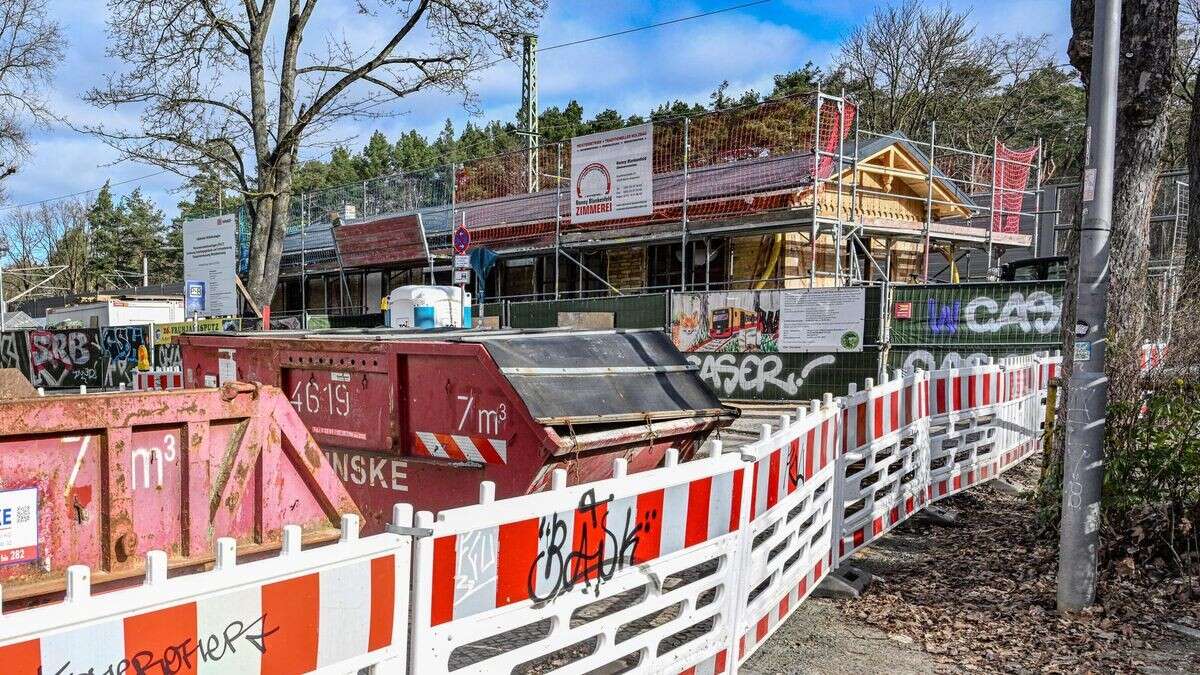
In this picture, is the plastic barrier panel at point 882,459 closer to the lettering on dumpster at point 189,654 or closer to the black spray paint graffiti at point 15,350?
the lettering on dumpster at point 189,654

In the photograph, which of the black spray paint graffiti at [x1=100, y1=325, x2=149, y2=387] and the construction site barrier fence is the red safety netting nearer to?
the construction site barrier fence

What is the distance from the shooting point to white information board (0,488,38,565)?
364 centimetres

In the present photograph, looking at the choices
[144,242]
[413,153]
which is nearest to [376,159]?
[413,153]

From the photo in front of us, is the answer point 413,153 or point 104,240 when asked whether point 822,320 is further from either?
point 104,240

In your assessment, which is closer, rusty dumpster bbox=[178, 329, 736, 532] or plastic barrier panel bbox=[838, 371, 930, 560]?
rusty dumpster bbox=[178, 329, 736, 532]

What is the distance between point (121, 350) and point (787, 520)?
1019 inches

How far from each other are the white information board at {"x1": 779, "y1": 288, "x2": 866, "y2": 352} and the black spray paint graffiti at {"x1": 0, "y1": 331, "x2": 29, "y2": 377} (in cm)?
2579

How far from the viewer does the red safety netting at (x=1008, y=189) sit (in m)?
21.2

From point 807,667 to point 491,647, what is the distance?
1711 millimetres

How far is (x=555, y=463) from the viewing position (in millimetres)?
6020

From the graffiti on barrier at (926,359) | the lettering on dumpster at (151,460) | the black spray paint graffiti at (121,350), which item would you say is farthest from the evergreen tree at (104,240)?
the lettering on dumpster at (151,460)

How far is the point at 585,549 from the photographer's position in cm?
336

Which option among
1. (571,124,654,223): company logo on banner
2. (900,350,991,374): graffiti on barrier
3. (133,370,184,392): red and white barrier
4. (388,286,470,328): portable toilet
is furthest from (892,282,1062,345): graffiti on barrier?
(133,370,184,392): red and white barrier

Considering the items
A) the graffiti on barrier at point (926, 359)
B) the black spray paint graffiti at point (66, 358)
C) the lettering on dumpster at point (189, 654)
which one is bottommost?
the black spray paint graffiti at point (66, 358)
